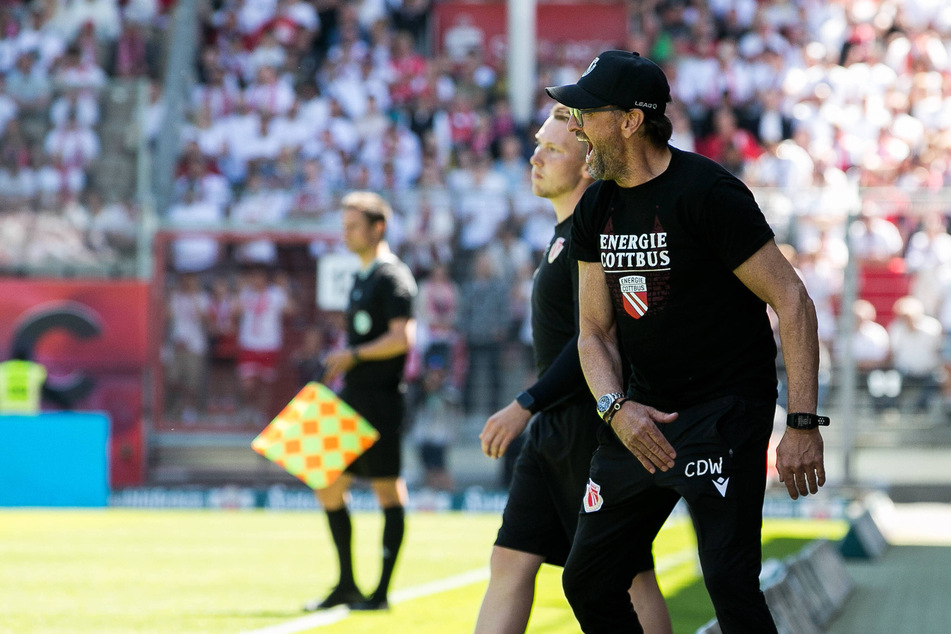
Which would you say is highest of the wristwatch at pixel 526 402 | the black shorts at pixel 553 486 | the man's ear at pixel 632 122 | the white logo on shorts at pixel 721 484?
the man's ear at pixel 632 122

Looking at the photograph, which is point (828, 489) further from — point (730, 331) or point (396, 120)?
point (730, 331)

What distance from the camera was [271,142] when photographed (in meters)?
20.6

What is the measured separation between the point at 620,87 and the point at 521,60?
1732 centimetres

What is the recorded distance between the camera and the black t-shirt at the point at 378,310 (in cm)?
833

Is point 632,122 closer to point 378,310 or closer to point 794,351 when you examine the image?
point 794,351

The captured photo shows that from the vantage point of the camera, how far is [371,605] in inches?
316

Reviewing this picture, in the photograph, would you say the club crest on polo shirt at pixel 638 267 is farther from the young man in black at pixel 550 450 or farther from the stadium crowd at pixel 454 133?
the stadium crowd at pixel 454 133

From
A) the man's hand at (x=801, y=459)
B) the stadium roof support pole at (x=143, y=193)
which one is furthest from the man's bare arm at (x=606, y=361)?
the stadium roof support pole at (x=143, y=193)

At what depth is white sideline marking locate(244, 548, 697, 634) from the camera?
742cm

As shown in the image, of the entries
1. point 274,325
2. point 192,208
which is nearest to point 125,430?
point 274,325

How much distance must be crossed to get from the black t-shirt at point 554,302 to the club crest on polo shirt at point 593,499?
0.91 metres

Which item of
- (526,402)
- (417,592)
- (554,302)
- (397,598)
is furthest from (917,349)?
(526,402)

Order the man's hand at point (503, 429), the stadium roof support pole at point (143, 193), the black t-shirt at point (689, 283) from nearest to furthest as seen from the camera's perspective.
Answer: the black t-shirt at point (689, 283)
the man's hand at point (503, 429)
the stadium roof support pole at point (143, 193)

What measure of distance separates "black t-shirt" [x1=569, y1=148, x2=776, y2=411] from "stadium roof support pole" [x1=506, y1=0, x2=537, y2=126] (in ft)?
56.1
